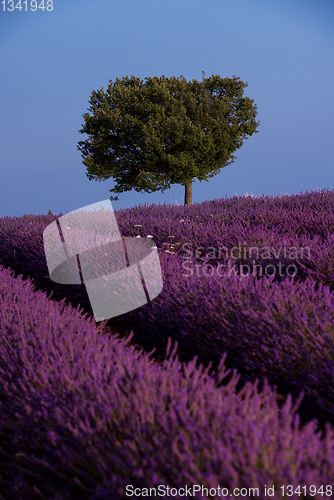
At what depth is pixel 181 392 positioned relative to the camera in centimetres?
168

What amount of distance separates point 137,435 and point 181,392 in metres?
0.26

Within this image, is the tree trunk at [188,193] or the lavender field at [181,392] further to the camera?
the tree trunk at [188,193]

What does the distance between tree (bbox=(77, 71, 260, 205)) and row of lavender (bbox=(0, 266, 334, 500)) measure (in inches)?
576

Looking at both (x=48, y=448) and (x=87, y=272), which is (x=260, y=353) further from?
(x=87, y=272)

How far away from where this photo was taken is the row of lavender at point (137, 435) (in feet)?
4.25

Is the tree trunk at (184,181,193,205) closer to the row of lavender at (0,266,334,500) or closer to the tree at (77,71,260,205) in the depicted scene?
the tree at (77,71,260,205)

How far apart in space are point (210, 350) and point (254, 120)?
58.2 feet

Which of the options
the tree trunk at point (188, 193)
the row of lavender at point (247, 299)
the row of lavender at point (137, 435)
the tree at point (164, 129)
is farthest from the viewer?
the tree trunk at point (188, 193)

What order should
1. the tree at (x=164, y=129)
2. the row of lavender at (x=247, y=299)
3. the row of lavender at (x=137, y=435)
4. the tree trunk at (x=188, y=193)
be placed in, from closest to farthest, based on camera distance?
1. the row of lavender at (x=137, y=435)
2. the row of lavender at (x=247, y=299)
3. the tree at (x=164, y=129)
4. the tree trunk at (x=188, y=193)

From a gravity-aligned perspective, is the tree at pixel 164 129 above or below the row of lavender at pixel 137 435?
above

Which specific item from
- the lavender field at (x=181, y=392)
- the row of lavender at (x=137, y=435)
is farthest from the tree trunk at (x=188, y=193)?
the row of lavender at (x=137, y=435)

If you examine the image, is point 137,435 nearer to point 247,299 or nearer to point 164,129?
point 247,299

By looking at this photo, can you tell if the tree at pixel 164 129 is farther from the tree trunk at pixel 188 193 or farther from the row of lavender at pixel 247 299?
the row of lavender at pixel 247 299

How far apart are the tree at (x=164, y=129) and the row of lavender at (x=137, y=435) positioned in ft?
48.0
